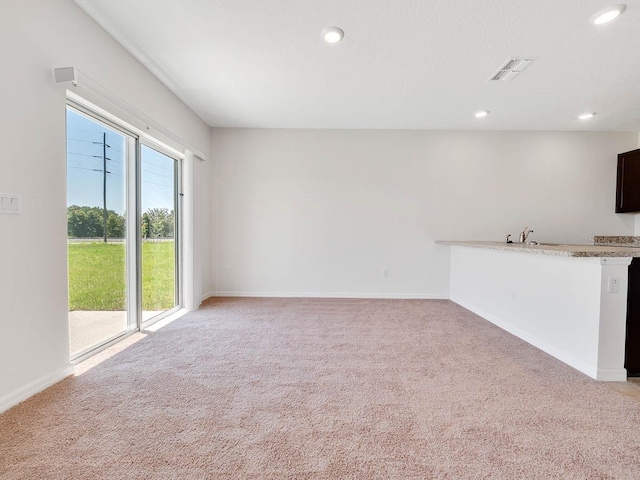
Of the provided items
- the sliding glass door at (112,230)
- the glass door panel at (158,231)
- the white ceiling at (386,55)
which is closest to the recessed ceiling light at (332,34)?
the white ceiling at (386,55)

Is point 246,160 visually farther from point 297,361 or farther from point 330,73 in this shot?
point 297,361

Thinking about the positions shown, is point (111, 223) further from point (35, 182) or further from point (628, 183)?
point (628, 183)

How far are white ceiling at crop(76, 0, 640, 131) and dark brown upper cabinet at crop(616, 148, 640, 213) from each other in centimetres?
66

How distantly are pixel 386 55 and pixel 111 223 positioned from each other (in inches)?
113

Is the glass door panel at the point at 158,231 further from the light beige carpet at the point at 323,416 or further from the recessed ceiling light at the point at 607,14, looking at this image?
the recessed ceiling light at the point at 607,14

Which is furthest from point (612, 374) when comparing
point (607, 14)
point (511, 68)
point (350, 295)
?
point (350, 295)

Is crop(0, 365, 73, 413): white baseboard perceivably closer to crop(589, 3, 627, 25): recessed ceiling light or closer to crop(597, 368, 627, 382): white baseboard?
crop(597, 368, 627, 382): white baseboard

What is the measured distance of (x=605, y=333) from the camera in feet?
7.03

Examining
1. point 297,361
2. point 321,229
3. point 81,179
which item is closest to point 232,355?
point 297,361

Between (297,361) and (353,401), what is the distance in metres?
0.69

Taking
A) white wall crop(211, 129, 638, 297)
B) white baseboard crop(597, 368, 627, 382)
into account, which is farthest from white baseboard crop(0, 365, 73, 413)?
white baseboard crop(597, 368, 627, 382)

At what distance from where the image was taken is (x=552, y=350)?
8.41 ft

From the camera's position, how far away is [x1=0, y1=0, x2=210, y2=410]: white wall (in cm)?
166

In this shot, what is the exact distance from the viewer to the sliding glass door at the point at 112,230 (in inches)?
92.0
